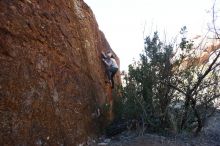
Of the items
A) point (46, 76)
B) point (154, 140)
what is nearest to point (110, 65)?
point (154, 140)

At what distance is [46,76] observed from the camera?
722 cm

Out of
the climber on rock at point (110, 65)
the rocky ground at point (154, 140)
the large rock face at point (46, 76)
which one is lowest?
the rocky ground at point (154, 140)

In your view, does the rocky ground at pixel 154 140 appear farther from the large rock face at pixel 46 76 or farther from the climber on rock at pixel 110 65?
the climber on rock at pixel 110 65

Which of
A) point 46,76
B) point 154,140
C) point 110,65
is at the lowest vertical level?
point 154,140

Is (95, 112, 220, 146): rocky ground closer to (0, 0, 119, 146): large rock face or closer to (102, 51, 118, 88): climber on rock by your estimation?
(0, 0, 119, 146): large rock face

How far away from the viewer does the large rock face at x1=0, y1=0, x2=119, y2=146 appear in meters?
6.22

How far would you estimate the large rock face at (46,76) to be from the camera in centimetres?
622

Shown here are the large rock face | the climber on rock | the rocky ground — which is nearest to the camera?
the large rock face

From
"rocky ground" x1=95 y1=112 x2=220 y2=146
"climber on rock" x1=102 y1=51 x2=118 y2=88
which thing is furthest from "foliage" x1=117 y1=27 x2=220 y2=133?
"climber on rock" x1=102 y1=51 x2=118 y2=88

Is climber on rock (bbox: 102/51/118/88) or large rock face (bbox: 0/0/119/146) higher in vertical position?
climber on rock (bbox: 102/51/118/88)

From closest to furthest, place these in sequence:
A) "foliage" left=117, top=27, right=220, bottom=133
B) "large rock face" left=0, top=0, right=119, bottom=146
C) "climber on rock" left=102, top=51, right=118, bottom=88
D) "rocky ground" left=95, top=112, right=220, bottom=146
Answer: "large rock face" left=0, top=0, right=119, bottom=146, "rocky ground" left=95, top=112, right=220, bottom=146, "foliage" left=117, top=27, right=220, bottom=133, "climber on rock" left=102, top=51, right=118, bottom=88

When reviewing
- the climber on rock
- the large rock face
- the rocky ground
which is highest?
the climber on rock

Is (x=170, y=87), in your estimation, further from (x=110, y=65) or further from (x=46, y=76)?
(x=46, y=76)

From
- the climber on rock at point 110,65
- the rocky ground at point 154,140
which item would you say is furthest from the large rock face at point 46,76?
the climber on rock at point 110,65
